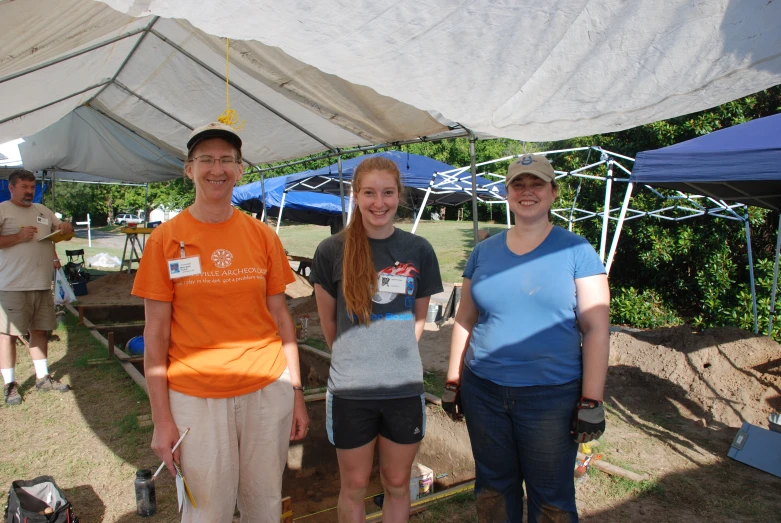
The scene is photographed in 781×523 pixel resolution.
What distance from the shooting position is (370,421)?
2.12m

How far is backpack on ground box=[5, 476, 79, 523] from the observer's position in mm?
2467

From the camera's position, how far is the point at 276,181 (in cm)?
1310

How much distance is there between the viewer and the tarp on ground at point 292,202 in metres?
12.8

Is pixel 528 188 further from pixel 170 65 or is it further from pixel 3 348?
pixel 3 348

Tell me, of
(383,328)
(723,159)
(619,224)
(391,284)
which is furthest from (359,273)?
(619,224)

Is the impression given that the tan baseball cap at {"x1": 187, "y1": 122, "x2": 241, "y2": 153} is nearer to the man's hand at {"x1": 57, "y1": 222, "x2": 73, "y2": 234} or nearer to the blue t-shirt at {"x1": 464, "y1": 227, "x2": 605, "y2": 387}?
the blue t-shirt at {"x1": 464, "y1": 227, "x2": 605, "y2": 387}

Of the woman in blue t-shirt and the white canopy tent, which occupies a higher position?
the white canopy tent

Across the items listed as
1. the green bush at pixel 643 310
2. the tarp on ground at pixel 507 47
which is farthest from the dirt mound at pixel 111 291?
the green bush at pixel 643 310

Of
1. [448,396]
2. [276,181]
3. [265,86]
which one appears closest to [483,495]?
[448,396]

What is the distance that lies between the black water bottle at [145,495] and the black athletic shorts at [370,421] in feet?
5.01

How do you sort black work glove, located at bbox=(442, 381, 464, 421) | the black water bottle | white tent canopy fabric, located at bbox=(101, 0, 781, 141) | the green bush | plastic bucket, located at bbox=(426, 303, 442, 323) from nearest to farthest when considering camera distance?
white tent canopy fabric, located at bbox=(101, 0, 781, 141) → black work glove, located at bbox=(442, 381, 464, 421) → the black water bottle → plastic bucket, located at bbox=(426, 303, 442, 323) → the green bush

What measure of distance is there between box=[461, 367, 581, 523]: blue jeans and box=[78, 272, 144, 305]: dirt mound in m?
7.74

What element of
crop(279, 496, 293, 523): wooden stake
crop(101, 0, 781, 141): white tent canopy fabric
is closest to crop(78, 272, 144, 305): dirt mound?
crop(279, 496, 293, 523): wooden stake

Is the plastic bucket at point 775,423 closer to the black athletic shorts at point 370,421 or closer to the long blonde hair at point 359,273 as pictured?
the black athletic shorts at point 370,421
